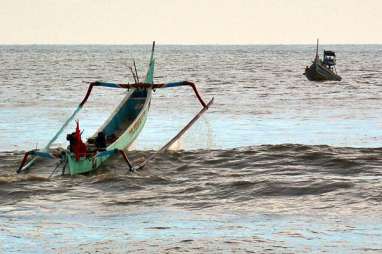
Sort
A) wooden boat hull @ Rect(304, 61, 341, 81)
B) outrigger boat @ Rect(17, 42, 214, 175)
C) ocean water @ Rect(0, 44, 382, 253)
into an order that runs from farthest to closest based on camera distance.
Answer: wooden boat hull @ Rect(304, 61, 341, 81) → outrigger boat @ Rect(17, 42, 214, 175) → ocean water @ Rect(0, 44, 382, 253)

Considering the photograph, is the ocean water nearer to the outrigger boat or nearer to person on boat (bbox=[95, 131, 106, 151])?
the outrigger boat

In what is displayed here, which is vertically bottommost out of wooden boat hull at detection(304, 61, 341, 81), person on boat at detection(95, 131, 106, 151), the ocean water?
wooden boat hull at detection(304, 61, 341, 81)

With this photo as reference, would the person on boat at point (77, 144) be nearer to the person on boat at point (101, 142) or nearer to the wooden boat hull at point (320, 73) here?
the person on boat at point (101, 142)

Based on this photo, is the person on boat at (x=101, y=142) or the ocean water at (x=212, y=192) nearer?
the ocean water at (x=212, y=192)

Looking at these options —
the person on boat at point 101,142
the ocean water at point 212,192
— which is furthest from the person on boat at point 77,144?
the person on boat at point 101,142

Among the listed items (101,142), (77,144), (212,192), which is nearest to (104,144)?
(101,142)

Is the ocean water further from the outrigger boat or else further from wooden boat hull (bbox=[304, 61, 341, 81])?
wooden boat hull (bbox=[304, 61, 341, 81])

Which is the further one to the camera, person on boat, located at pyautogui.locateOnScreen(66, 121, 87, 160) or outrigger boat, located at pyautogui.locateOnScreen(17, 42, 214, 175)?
outrigger boat, located at pyautogui.locateOnScreen(17, 42, 214, 175)

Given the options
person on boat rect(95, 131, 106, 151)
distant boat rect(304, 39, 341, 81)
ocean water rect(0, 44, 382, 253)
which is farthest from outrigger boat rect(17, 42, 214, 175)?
distant boat rect(304, 39, 341, 81)

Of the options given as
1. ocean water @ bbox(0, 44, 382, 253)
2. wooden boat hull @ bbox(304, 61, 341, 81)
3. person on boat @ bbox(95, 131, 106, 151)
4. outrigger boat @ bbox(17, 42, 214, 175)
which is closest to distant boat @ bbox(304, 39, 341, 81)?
wooden boat hull @ bbox(304, 61, 341, 81)

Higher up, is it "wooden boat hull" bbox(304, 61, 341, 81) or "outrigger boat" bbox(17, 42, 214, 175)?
"outrigger boat" bbox(17, 42, 214, 175)

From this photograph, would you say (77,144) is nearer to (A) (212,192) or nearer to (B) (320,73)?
(A) (212,192)

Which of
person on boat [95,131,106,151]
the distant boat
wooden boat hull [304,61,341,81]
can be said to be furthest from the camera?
wooden boat hull [304,61,341,81]

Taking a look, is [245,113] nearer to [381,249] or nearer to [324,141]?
[324,141]
